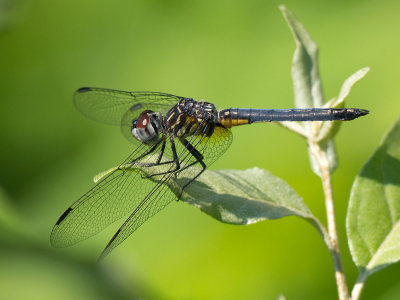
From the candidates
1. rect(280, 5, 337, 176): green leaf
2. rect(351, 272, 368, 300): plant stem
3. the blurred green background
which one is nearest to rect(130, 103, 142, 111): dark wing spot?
the blurred green background

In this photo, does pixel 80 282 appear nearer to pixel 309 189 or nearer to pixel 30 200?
pixel 309 189

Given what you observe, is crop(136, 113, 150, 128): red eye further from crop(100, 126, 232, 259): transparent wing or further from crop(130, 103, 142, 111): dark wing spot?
crop(130, 103, 142, 111): dark wing spot

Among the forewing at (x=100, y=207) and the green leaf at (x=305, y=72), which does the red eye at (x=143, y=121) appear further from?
Result: the green leaf at (x=305, y=72)

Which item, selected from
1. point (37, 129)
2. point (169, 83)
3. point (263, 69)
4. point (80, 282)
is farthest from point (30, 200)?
point (263, 69)

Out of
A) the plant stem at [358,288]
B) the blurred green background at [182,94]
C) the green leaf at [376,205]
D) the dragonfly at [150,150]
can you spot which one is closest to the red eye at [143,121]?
the dragonfly at [150,150]

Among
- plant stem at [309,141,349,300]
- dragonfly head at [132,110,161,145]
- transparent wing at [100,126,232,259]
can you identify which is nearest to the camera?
plant stem at [309,141,349,300]

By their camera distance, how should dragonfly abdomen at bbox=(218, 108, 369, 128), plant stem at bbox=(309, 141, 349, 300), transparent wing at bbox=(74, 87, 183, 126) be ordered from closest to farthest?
plant stem at bbox=(309, 141, 349, 300) → dragonfly abdomen at bbox=(218, 108, 369, 128) → transparent wing at bbox=(74, 87, 183, 126)
